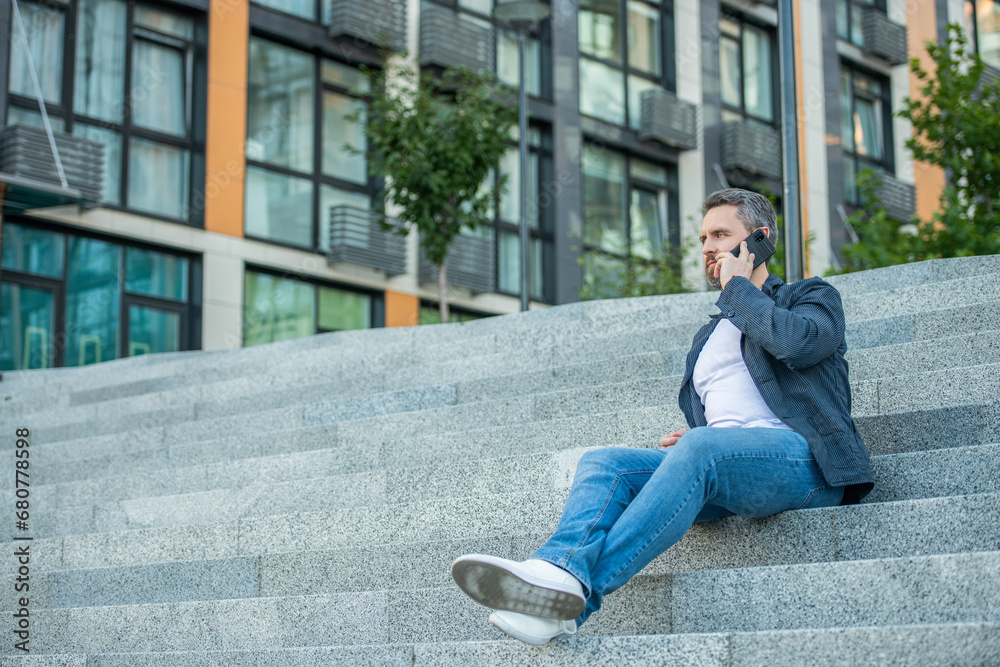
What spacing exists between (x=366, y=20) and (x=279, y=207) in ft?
11.6

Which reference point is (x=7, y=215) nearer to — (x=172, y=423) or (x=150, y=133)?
(x=150, y=133)

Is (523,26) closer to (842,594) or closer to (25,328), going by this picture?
(25,328)

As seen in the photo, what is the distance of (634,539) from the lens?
12.4ft

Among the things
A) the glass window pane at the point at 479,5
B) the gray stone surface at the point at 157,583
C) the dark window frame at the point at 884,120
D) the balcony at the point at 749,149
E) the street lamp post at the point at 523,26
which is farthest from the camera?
the dark window frame at the point at 884,120

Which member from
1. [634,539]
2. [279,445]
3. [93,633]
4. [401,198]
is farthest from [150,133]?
[634,539]

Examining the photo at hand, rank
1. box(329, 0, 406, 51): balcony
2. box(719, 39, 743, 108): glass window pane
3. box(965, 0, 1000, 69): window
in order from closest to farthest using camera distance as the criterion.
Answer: box(329, 0, 406, 51): balcony → box(719, 39, 743, 108): glass window pane → box(965, 0, 1000, 69): window

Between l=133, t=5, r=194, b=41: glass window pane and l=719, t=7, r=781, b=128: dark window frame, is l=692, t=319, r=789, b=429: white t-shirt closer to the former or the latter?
l=133, t=5, r=194, b=41: glass window pane

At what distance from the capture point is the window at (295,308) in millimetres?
19156

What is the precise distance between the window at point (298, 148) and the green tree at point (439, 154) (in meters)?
3.99

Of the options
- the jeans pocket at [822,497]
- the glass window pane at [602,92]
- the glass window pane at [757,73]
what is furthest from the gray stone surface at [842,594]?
the glass window pane at [757,73]

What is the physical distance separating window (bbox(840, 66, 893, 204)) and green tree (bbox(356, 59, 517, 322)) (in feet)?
50.1

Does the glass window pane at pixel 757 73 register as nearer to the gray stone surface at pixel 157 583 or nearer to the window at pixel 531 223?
the window at pixel 531 223

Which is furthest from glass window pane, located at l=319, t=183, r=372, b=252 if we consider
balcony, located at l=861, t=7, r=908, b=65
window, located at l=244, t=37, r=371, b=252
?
balcony, located at l=861, t=7, r=908, b=65

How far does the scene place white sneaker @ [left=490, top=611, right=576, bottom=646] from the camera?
11.9ft
